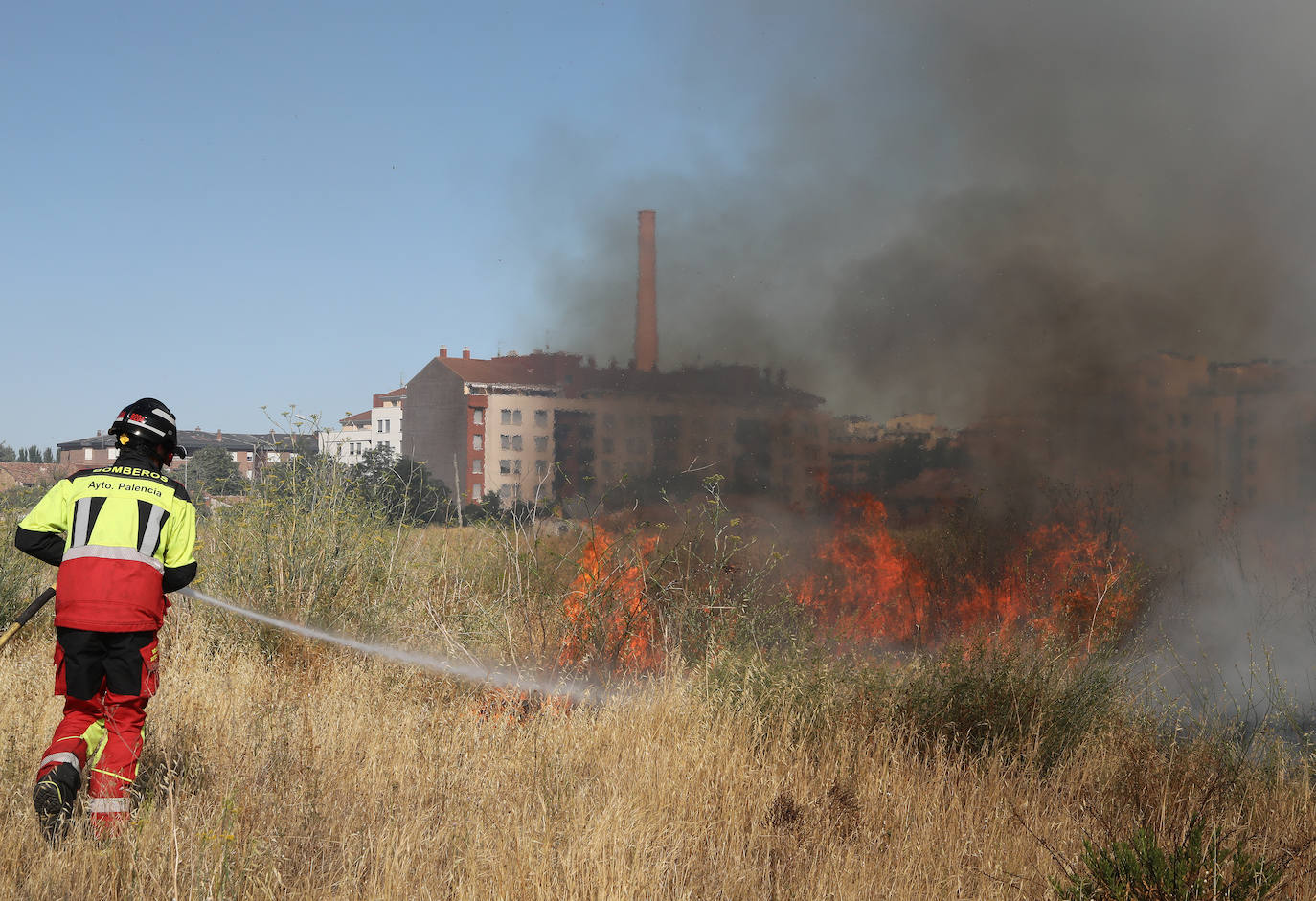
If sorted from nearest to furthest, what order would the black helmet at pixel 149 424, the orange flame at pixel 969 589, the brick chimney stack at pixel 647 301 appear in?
1. the black helmet at pixel 149 424
2. the orange flame at pixel 969 589
3. the brick chimney stack at pixel 647 301

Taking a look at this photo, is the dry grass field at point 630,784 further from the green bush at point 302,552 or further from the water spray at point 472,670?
the green bush at point 302,552

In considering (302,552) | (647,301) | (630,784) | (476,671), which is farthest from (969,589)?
(647,301)

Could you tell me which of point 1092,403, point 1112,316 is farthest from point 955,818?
point 1112,316

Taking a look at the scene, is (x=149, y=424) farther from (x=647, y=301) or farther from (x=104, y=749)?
(x=647, y=301)

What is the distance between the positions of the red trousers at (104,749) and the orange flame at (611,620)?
109 inches

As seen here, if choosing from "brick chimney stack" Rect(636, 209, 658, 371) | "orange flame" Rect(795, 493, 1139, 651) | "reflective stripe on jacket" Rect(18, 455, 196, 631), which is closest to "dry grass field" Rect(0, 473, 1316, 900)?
"reflective stripe on jacket" Rect(18, 455, 196, 631)

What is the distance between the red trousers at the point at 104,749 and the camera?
3.75 m

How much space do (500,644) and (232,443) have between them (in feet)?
274

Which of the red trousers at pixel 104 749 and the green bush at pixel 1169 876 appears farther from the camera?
the red trousers at pixel 104 749

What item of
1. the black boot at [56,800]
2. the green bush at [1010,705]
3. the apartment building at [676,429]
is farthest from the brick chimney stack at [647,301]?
the black boot at [56,800]

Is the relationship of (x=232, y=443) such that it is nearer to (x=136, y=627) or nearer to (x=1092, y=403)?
(x=1092, y=403)

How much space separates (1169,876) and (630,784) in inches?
87.0

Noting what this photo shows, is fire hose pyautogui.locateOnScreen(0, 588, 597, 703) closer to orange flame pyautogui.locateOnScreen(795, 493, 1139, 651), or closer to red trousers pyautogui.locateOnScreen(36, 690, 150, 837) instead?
red trousers pyautogui.locateOnScreen(36, 690, 150, 837)

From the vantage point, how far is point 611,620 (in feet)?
21.1
